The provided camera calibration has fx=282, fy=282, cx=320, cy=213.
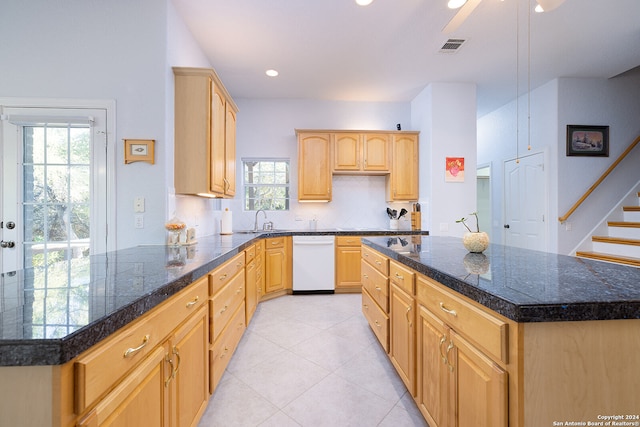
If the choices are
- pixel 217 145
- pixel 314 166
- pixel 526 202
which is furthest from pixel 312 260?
pixel 526 202

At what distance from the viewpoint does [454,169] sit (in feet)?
13.1

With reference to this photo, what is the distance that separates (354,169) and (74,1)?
3352 millimetres

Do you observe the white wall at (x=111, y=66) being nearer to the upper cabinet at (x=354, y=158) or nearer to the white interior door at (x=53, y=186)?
the white interior door at (x=53, y=186)

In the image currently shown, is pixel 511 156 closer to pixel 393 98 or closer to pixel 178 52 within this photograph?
pixel 393 98

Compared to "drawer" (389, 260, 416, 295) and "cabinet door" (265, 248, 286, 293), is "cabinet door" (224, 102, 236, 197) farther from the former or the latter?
"drawer" (389, 260, 416, 295)

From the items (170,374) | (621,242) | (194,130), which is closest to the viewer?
(170,374)

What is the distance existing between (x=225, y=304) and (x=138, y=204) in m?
1.15

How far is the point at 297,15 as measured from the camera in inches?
102

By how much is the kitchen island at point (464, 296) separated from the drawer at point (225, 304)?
1.48 feet

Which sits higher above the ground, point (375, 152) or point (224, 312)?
point (375, 152)

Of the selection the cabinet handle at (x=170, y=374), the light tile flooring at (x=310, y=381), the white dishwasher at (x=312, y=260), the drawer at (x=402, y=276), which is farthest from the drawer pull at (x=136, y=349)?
the white dishwasher at (x=312, y=260)

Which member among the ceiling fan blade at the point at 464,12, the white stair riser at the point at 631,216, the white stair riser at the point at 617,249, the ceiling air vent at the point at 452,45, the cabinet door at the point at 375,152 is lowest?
the white stair riser at the point at 617,249

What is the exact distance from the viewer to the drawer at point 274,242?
3.75 m

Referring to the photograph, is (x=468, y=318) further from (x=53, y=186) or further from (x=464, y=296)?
(x=53, y=186)
